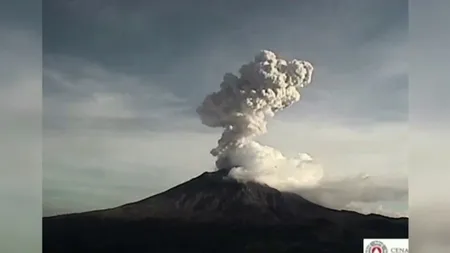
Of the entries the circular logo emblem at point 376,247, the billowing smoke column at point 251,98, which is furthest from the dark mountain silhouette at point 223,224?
the billowing smoke column at point 251,98

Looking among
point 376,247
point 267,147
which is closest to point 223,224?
point 267,147

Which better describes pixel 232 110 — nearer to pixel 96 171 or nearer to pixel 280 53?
pixel 280 53

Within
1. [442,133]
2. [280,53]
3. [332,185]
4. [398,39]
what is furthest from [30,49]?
[442,133]

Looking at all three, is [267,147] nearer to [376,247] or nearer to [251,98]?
Answer: [251,98]

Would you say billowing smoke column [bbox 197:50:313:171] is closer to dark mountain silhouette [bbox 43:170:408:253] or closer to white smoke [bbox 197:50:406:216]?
white smoke [bbox 197:50:406:216]

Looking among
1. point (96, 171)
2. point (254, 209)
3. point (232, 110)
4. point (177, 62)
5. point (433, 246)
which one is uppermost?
point (177, 62)

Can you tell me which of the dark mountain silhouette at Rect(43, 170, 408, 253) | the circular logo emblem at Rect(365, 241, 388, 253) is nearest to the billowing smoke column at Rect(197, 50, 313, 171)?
the dark mountain silhouette at Rect(43, 170, 408, 253)
